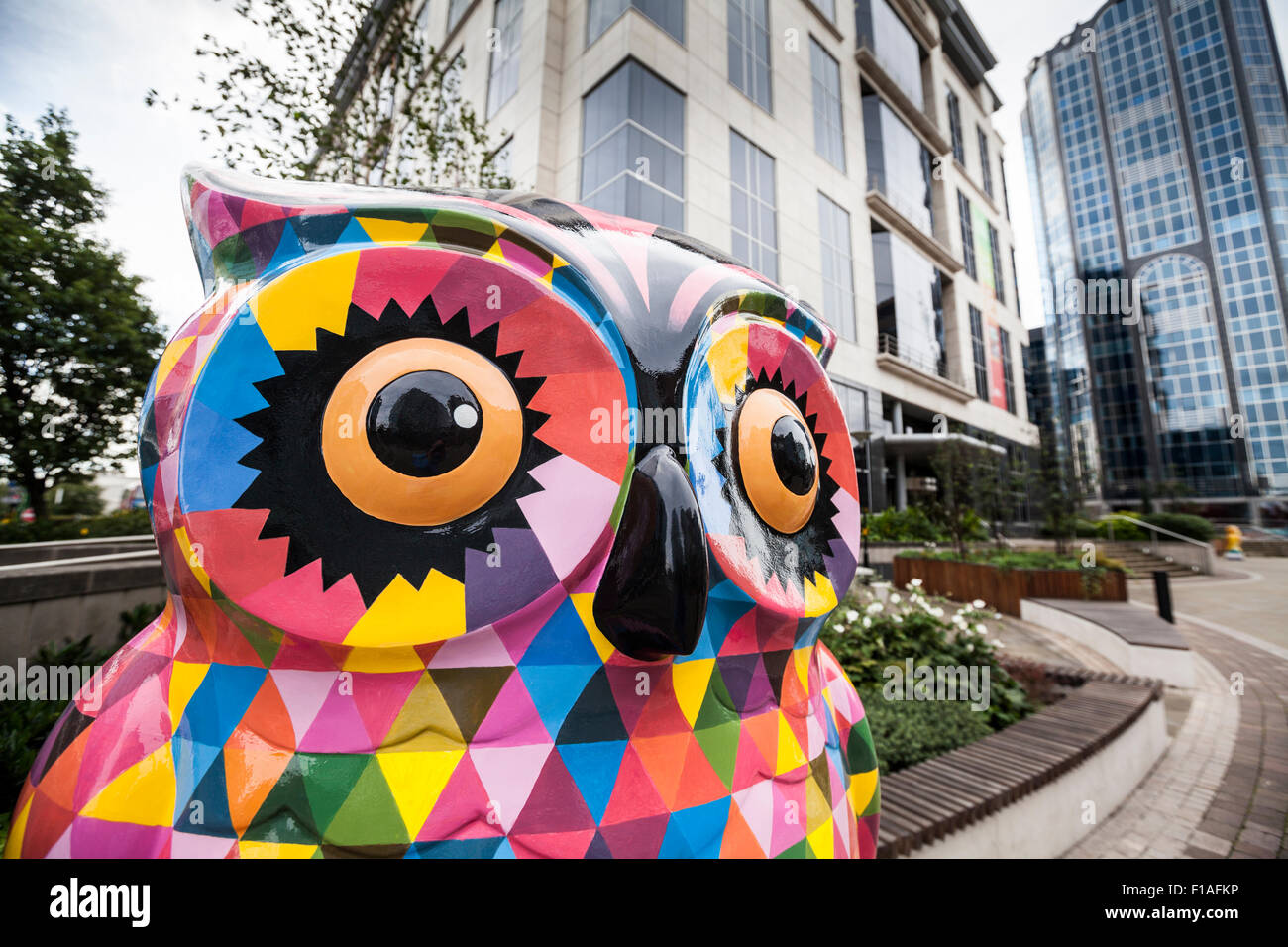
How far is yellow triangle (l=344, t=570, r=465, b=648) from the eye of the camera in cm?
80

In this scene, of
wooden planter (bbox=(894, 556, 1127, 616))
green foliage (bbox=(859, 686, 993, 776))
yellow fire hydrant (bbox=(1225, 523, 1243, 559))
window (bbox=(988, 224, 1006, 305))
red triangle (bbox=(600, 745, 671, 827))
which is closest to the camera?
red triangle (bbox=(600, 745, 671, 827))

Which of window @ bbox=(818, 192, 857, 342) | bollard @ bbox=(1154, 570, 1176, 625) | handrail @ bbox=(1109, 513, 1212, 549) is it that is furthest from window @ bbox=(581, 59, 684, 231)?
handrail @ bbox=(1109, 513, 1212, 549)

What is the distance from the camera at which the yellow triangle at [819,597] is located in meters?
1.17

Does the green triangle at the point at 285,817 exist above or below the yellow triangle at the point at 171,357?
below

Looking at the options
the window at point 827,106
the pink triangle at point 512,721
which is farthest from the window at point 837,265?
the pink triangle at point 512,721

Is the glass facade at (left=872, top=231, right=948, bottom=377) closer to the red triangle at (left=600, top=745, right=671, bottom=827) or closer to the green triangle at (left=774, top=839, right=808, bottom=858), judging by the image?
the green triangle at (left=774, top=839, right=808, bottom=858)

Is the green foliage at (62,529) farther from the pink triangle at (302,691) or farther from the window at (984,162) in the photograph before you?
the window at (984,162)

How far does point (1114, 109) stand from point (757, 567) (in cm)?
449

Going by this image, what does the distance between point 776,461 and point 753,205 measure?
44.7 feet

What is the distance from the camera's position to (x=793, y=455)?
3.81 ft

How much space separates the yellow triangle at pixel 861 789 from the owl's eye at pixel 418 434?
4.03 feet

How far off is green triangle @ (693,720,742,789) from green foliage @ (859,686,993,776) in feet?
9.68

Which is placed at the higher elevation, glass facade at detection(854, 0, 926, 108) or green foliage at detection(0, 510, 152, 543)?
glass facade at detection(854, 0, 926, 108)
